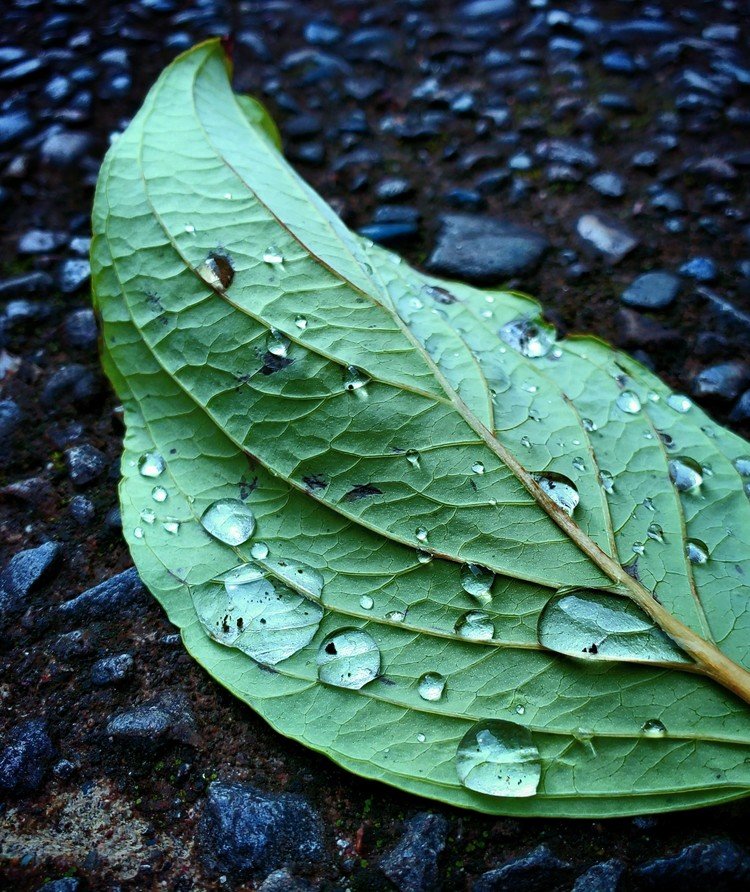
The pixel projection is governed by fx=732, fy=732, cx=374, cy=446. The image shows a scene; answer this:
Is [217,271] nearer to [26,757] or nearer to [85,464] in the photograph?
[85,464]

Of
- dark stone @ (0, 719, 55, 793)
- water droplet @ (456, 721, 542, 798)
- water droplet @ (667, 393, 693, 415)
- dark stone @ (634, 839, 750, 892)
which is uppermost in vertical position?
water droplet @ (667, 393, 693, 415)

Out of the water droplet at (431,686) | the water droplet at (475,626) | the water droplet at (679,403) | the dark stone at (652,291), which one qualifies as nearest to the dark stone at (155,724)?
the water droplet at (431,686)

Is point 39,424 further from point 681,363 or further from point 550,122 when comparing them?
point 550,122

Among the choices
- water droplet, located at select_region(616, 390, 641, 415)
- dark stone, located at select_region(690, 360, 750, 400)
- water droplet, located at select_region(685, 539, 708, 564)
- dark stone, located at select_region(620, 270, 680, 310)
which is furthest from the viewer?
dark stone, located at select_region(620, 270, 680, 310)

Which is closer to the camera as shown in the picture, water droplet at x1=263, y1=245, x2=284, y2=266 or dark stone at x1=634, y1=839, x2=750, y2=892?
dark stone at x1=634, y1=839, x2=750, y2=892

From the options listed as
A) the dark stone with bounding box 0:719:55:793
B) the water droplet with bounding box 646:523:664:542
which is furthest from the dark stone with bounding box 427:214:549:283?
the dark stone with bounding box 0:719:55:793

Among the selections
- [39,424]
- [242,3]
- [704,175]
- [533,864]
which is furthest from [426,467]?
[242,3]

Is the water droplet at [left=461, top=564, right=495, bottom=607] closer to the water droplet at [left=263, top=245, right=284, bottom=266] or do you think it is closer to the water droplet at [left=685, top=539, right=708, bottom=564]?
the water droplet at [left=685, top=539, right=708, bottom=564]
